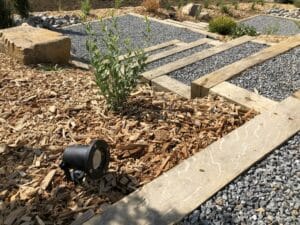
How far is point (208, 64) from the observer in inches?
202

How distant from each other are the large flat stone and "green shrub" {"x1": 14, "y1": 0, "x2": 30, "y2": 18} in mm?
3171

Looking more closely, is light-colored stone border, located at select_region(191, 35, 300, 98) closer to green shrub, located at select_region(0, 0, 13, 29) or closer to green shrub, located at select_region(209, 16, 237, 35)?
green shrub, located at select_region(209, 16, 237, 35)

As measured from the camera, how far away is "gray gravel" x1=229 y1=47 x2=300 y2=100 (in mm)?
3987

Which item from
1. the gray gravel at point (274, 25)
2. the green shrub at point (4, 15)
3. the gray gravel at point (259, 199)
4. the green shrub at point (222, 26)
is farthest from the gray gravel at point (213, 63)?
the green shrub at point (4, 15)

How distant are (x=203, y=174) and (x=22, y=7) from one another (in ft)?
24.6

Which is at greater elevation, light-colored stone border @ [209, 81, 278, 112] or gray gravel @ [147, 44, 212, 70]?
light-colored stone border @ [209, 81, 278, 112]

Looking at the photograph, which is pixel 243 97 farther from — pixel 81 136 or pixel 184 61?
pixel 81 136

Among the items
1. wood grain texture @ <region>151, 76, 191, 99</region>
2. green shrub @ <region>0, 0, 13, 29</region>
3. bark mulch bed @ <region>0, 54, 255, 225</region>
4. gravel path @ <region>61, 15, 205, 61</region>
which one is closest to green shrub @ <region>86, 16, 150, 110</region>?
bark mulch bed @ <region>0, 54, 255, 225</region>

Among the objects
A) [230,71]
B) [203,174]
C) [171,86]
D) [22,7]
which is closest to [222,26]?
[230,71]

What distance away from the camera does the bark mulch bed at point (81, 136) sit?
2586 mm

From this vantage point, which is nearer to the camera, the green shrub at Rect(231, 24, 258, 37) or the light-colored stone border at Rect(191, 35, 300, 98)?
the light-colored stone border at Rect(191, 35, 300, 98)

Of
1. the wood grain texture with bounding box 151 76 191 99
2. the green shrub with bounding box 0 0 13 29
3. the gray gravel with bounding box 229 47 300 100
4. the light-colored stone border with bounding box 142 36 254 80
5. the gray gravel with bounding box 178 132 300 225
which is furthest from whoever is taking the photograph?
the green shrub with bounding box 0 0 13 29

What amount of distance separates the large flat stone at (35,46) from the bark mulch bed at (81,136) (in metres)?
0.73

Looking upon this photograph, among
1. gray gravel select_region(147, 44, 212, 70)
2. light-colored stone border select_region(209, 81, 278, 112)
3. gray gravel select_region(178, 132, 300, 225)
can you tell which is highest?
light-colored stone border select_region(209, 81, 278, 112)
